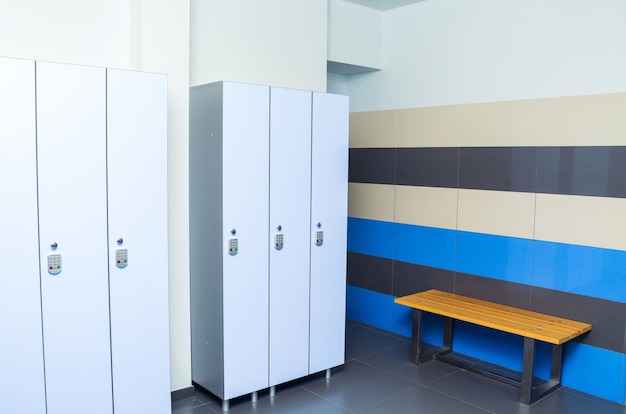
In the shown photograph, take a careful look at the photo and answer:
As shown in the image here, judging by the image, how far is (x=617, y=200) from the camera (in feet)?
12.5

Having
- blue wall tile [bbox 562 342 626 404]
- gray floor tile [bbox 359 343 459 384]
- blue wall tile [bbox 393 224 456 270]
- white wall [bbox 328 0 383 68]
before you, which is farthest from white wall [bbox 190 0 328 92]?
blue wall tile [bbox 562 342 626 404]

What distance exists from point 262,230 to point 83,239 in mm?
1181

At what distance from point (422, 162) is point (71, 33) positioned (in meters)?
3.08

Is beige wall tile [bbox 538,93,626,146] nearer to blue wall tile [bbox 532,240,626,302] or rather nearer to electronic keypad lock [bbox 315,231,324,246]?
blue wall tile [bbox 532,240,626,302]

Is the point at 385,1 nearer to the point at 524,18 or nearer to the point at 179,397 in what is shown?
the point at 524,18

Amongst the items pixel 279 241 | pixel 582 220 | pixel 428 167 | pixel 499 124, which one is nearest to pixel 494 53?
pixel 499 124

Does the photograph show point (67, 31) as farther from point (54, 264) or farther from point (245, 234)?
point (245, 234)

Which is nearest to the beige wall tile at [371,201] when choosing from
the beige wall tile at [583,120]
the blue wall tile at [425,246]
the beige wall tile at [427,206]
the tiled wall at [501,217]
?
the tiled wall at [501,217]

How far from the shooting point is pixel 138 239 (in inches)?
132

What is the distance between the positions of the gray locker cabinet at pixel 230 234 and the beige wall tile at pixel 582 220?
2.13 meters

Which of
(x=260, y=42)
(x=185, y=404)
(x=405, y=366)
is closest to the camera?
(x=185, y=404)

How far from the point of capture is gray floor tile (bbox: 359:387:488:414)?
375cm

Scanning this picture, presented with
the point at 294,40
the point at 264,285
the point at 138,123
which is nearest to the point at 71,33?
the point at 138,123

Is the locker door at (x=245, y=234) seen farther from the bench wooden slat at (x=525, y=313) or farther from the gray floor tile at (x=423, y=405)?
the bench wooden slat at (x=525, y=313)
